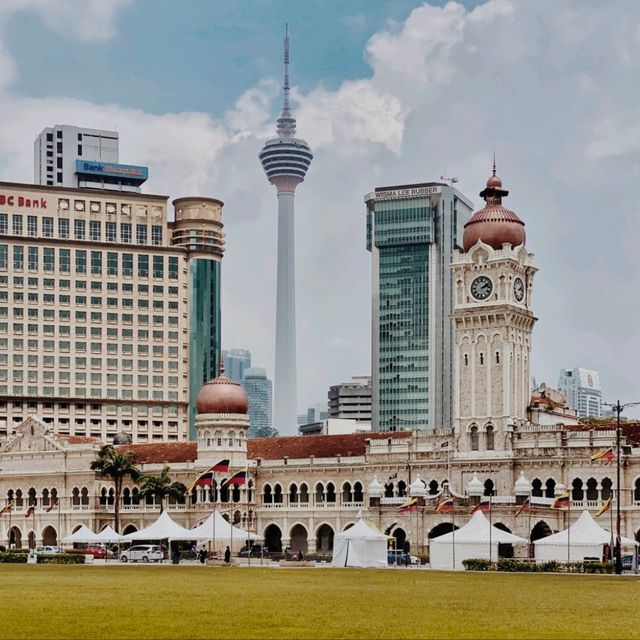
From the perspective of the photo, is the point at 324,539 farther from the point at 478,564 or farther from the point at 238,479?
the point at 478,564

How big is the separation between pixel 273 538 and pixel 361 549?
3101 centimetres

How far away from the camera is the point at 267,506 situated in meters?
120

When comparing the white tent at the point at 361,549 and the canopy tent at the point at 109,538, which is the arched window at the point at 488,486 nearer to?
the white tent at the point at 361,549

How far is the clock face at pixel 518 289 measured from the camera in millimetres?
110812

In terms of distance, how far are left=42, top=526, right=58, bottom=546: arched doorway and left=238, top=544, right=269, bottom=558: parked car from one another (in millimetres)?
23224

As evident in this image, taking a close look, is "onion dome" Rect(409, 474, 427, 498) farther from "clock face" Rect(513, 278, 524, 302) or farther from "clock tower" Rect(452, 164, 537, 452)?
"clock face" Rect(513, 278, 524, 302)

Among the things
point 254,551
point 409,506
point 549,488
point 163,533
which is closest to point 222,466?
point 254,551

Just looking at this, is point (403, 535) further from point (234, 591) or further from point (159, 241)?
point (159, 241)

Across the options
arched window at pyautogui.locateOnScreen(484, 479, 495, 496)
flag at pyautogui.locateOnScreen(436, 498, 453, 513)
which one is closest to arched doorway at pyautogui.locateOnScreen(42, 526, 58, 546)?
flag at pyautogui.locateOnScreen(436, 498, 453, 513)

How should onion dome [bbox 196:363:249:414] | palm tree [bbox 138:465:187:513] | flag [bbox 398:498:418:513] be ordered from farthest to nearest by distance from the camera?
1. onion dome [bbox 196:363:249:414]
2. palm tree [bbox 138:465:187:513]
3. flag [bbox 398:498:418:513]

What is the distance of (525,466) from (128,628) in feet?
230

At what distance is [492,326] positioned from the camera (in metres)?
110

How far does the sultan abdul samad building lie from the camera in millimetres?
102562

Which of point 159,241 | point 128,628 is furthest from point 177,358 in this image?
point 128,628
